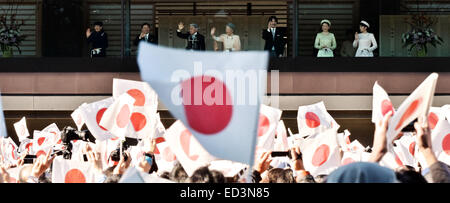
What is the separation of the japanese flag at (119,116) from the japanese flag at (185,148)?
10.9ft

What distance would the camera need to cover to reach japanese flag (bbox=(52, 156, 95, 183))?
6.98 m

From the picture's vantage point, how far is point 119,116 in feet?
32.5

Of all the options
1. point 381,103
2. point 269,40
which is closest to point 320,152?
point 381,103

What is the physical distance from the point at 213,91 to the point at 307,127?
8.51 m

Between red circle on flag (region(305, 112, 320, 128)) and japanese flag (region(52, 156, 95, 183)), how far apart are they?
7.39m

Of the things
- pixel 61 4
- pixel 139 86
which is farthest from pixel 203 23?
pixel 139 86

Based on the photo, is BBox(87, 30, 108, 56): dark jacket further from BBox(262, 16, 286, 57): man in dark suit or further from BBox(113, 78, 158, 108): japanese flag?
BBox(113, 78, 158, 108): japanese flag

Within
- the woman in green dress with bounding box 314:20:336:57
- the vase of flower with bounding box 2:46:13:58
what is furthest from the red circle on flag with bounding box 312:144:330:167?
the vase of flower with bounding box 2:46:13:58

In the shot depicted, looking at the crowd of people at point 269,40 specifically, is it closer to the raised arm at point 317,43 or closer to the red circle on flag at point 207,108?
the raised arm at point 317,43

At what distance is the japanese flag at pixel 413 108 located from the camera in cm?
493

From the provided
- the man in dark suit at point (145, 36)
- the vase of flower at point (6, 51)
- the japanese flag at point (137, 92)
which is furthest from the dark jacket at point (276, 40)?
the japanese flag at point (137, 92)

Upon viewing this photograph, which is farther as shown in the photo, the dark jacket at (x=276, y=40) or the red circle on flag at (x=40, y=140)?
the dark jacket at (x=276, y=40)

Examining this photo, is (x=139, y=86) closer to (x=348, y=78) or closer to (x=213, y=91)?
(x=213, y=91)

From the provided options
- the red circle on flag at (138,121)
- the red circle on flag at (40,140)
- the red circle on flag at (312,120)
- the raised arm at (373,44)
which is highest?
the raised arm at (373,44)
